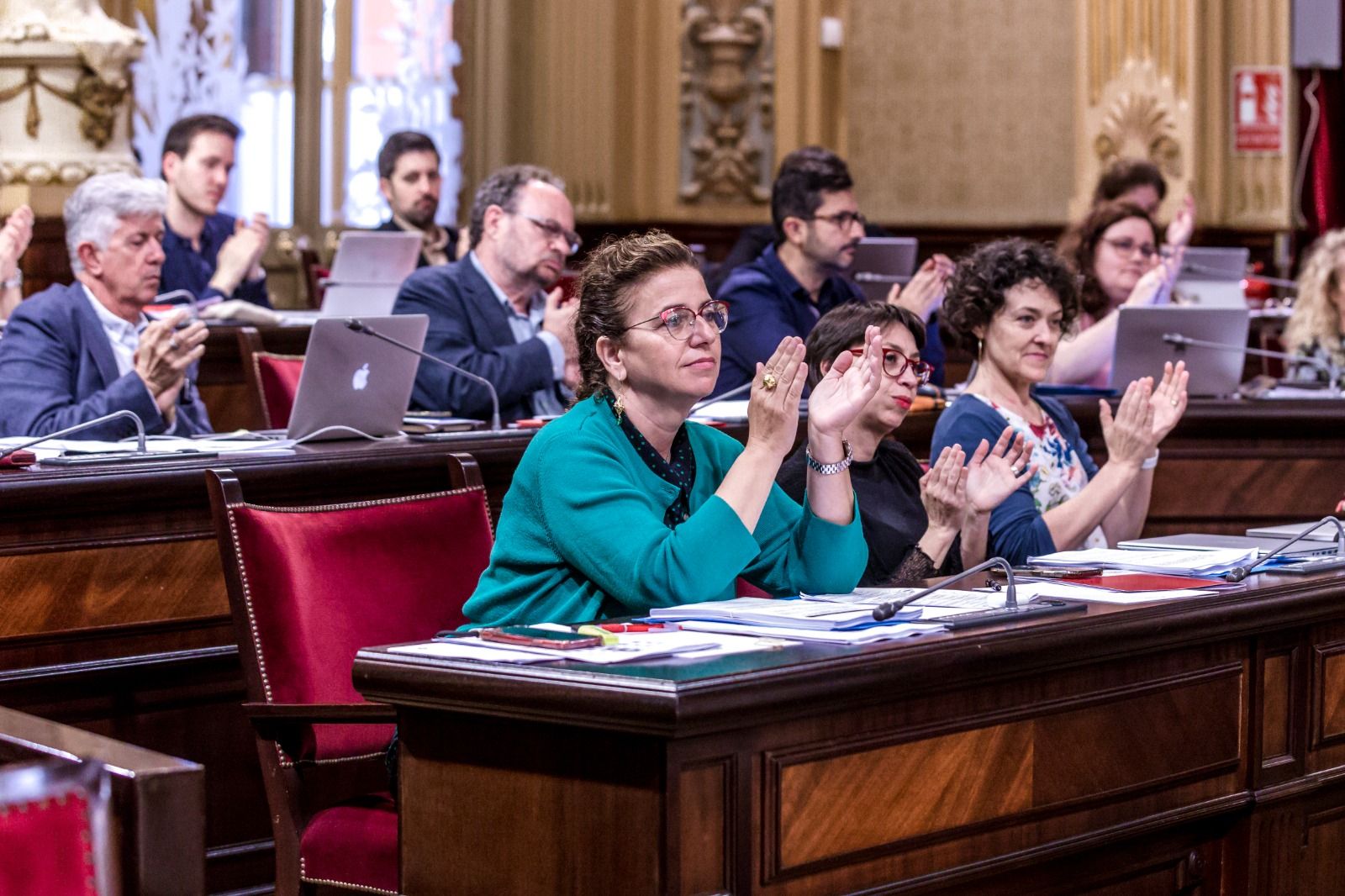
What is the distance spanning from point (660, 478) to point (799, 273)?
262 cm

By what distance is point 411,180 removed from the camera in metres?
6.05

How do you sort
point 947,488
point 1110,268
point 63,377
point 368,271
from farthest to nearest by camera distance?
point 368,271
point 1110,268
point 63,377
point 947,488

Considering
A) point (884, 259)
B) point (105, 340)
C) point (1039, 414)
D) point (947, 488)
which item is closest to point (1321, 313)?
point (884, 259)

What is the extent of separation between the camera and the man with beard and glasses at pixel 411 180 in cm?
604

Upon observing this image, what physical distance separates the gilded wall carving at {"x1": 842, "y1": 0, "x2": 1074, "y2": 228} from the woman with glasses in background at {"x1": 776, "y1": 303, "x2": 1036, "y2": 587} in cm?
573

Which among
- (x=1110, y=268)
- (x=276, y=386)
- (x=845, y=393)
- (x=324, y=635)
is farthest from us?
(x=1110, y=268)

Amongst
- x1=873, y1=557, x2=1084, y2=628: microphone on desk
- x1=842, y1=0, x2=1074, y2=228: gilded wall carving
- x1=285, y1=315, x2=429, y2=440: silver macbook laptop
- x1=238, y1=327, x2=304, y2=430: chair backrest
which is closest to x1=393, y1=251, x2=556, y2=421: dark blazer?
x1=238, y1=327, x2=304, y2=430: chair backrest

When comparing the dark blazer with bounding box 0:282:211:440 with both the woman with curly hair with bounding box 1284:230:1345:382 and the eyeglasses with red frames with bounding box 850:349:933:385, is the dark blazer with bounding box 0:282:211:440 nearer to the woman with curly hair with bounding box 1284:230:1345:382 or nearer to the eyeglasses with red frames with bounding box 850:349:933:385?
the eyeglasses with red frames with bounding box 850:349:933:385

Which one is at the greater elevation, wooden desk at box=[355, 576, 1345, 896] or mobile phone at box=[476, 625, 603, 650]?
mobile phone at box=[476, 625, 603, 650]

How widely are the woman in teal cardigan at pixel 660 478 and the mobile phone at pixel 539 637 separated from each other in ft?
0.68

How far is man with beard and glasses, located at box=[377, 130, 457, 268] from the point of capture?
19.8 feet

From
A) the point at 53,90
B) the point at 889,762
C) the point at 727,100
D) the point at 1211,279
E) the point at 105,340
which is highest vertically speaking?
the point at 727,100

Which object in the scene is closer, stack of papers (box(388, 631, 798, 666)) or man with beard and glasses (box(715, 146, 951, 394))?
stack of papers (box(388, 631, 798, 666))

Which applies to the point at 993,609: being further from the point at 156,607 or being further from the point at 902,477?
the point at 156,607
